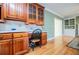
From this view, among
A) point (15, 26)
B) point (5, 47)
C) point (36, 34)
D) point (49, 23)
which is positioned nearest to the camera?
point (5, 47)

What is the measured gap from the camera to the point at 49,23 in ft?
8.93

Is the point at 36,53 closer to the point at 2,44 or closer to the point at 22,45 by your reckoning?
the point at 22,45

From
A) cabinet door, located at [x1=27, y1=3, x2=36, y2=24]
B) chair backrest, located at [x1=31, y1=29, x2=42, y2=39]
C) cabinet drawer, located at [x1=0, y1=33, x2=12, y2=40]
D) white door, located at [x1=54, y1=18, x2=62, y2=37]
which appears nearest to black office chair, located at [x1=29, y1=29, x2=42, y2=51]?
chair backrest, located at [x1=31, y1=29, x2=42, y2=39]

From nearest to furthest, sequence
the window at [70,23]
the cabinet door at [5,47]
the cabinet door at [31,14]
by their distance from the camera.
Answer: the cabinet door at [5,47] < the cabinet door at [31,14] < the window at [70,23]

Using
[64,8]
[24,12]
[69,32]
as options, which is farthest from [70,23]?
[24,12]

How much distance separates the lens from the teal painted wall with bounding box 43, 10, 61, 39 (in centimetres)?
269

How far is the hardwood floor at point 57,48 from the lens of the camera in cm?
256

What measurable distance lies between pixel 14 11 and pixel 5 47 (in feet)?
2.26

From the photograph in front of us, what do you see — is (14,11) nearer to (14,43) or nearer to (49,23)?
(14,43)

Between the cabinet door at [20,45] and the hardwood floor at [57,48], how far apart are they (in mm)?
146

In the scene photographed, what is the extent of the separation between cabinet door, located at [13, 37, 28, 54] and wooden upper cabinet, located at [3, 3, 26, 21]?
0.41 m

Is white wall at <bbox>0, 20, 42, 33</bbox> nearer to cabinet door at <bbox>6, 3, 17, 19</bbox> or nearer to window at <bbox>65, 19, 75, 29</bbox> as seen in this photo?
cabinet door at <bbox>6, 3, 17, 19</bbox>

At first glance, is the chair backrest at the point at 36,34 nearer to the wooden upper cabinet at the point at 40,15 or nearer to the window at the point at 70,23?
the wooden upper cabinet at the point at 40,15

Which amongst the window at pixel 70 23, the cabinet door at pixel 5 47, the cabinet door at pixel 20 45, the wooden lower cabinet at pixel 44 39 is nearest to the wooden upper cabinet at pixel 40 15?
the wooden lower cabinet at pixel 44 39
